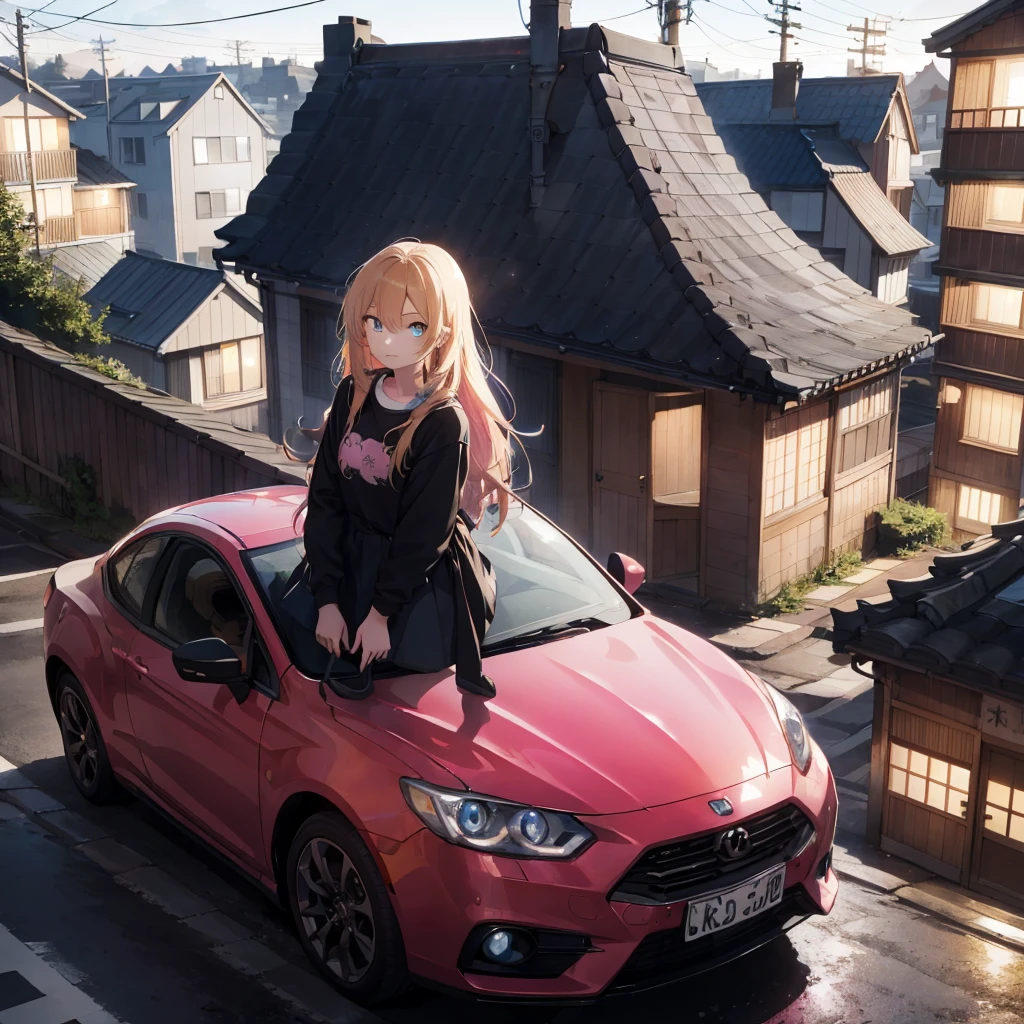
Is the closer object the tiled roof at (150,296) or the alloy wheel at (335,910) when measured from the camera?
the alloy wheel at (335,910)

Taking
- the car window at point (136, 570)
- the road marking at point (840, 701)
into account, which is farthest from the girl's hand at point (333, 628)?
the road marking at point (840, 701)

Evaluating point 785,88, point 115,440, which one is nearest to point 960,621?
point 115,440

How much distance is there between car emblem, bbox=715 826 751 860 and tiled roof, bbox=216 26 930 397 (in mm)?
8335

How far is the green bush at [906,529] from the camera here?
1648cm

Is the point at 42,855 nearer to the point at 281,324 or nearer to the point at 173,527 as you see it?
the point at 173,527

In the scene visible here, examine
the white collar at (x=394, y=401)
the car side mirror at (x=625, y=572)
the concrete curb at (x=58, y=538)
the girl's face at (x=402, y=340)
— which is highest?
the girl's face at (x=402, y=340)

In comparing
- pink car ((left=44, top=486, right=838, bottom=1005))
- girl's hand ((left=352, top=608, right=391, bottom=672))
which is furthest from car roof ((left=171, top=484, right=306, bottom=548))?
girl's hand ((left=352, top=608, right=391, bottom=672))

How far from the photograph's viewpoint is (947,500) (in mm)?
25141

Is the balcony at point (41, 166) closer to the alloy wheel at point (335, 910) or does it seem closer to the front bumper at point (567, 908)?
the alloy wheel at point (335, 910)

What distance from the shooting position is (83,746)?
236 inches

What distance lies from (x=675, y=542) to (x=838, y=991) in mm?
9703

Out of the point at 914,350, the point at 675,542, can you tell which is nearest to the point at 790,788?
the point at 675,542

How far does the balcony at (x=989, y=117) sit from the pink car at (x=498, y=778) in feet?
68.3

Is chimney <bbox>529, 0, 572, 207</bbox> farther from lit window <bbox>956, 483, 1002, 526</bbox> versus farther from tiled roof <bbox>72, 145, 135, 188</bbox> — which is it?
tiled roof <bbox>72, 145, 135, 188</bbox>
